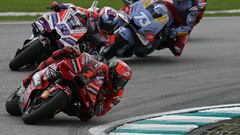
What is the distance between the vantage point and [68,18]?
13922 mm

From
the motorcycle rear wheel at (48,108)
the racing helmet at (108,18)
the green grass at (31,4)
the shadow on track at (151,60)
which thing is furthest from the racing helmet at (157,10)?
the green grass at (31,4)

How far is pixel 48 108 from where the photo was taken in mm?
9086

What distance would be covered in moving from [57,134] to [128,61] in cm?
694

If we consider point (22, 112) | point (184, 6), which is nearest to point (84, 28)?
point (184, 6)

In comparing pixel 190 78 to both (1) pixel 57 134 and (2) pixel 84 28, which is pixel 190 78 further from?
(1) pixel 57 134

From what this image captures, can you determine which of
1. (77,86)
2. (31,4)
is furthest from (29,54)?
(31,4)

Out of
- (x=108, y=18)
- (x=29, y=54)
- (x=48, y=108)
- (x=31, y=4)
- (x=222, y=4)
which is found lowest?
(x=222, y=4)

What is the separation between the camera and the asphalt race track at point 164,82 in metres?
9.55

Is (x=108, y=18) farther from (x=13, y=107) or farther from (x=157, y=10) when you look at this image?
(x=157, y=10)

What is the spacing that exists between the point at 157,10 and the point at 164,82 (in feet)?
8.61

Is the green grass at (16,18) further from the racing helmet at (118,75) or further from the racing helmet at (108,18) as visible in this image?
→ the racing helmet at (118,75)

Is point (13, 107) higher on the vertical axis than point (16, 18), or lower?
higher

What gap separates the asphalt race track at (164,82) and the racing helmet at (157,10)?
0.86 m

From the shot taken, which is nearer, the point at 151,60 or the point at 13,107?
the point at 13,107
